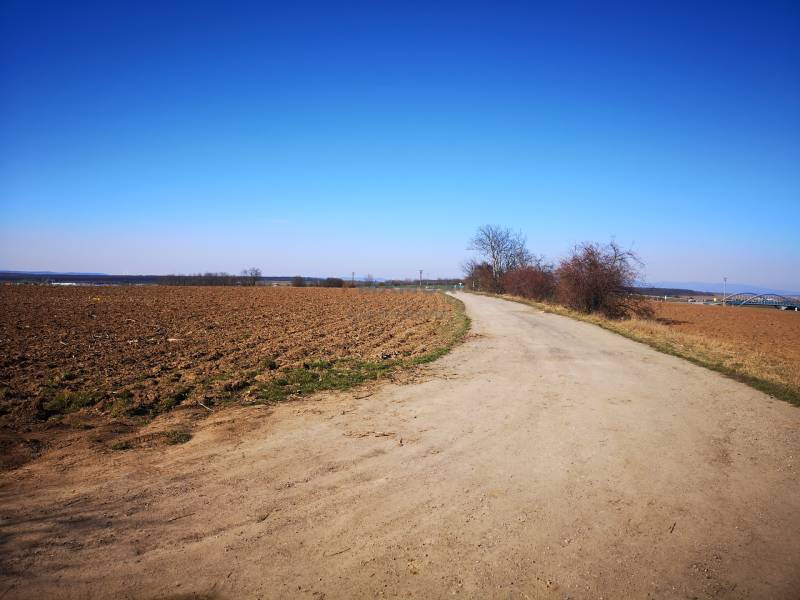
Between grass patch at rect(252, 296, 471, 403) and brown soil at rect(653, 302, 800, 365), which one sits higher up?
grass patch at rect(252, 296, 471, 403)

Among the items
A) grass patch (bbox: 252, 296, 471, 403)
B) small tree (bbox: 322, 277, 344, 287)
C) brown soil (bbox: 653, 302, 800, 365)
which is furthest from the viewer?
small tree (bbox: 322, 277, 344, 287)

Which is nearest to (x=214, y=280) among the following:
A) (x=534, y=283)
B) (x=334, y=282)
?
(x=334, y=282)

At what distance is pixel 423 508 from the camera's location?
4262mm

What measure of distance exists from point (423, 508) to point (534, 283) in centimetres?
4448

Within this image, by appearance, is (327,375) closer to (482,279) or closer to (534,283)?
(534,283)

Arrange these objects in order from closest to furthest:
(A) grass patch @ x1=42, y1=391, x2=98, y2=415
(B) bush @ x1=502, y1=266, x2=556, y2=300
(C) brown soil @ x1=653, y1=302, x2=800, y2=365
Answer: (A) grass patch @ x1=42, y1=391, x2=98, y2=415
(C) brown soil @ x1=653, y1=302, x2=800, y2=365
(B) bush @ x1=502, y1=266, x2=556, y2=300

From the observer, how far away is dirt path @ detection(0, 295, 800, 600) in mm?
3301

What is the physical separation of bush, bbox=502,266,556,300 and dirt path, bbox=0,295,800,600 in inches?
1445

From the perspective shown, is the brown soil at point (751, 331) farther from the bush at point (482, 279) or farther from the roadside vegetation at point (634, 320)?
the bush at point (482, 279)

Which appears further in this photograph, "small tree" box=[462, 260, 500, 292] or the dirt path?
"small tree" box=[462, 260, 500, 292]

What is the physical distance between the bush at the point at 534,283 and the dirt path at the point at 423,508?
36696mm

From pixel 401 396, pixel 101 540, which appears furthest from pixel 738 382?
pixel 101 540

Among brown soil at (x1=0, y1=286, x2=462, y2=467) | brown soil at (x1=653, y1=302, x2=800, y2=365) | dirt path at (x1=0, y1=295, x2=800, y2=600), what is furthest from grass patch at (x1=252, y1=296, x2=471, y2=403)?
brown soil at (x1=653, y1=302, x2=800, y2=365)

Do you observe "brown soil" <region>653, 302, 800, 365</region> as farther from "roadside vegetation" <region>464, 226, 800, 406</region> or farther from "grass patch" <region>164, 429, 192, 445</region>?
"grass patch" <region>164, 429, 192, 445</region>
